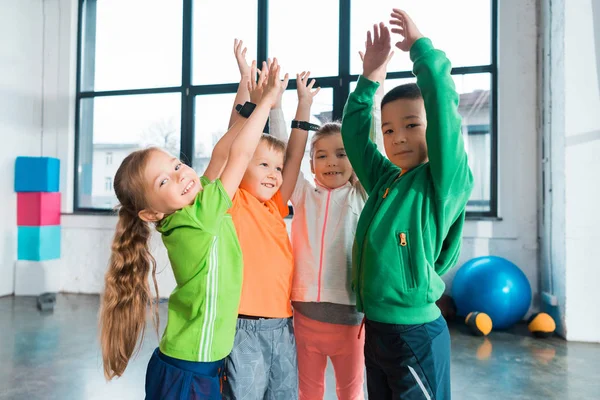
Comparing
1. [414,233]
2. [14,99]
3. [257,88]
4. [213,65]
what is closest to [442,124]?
[414,233]

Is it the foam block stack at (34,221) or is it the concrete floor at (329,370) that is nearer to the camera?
the concrete floor at (329,370)

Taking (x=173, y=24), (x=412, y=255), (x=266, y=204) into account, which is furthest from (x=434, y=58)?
(x=173, y=24)

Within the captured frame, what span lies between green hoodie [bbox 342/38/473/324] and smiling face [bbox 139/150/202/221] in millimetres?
446

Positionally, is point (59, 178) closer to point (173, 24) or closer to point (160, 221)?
point (173, 24)

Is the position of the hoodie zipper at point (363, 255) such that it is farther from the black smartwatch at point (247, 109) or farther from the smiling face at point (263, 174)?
the black smartwatch at point (247, 109)

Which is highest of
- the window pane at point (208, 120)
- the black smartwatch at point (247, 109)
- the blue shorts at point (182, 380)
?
the window pane at point (208, 120)

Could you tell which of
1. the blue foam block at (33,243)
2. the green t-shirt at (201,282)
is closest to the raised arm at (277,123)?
the green t-shirt at (201,282)

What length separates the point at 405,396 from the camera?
3.12 feet

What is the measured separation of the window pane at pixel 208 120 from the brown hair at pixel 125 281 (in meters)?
3.12

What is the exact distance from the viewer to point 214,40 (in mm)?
4223

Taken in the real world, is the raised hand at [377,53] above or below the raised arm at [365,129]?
above

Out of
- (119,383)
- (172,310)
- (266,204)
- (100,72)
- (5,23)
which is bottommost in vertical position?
(119,383)

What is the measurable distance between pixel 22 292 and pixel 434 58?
4.49m

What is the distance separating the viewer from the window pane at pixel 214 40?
13.7 feet
